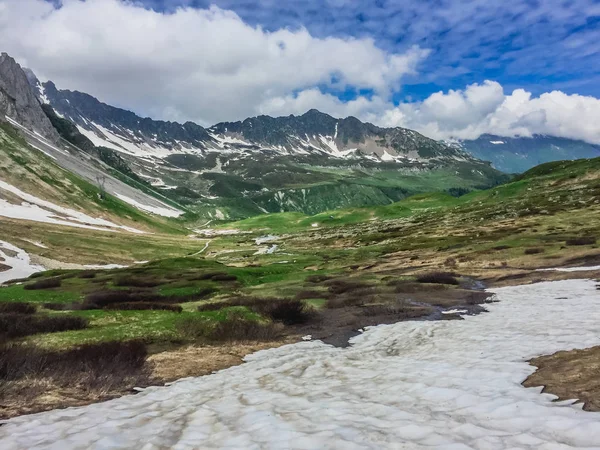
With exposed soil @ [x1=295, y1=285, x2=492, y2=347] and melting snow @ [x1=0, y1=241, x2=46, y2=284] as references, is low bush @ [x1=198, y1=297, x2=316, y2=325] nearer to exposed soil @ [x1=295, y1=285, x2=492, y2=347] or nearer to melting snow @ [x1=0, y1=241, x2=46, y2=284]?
exposed soil @ [x1=295, y1=285, x2=492, y2=347]

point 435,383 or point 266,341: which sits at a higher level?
point 435,383

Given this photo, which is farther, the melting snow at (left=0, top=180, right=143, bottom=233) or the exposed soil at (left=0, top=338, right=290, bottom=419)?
the melting snow at (left=0, top=180, right=143, bottom=233)

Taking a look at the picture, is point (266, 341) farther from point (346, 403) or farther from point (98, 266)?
point (98, 266)

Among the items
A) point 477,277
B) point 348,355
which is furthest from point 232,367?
point 477,277

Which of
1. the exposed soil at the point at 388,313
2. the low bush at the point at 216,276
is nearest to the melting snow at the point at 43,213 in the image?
the low bush at the point at 216,276

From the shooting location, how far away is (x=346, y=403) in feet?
43.0

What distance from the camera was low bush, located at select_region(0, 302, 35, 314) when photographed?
108 ft

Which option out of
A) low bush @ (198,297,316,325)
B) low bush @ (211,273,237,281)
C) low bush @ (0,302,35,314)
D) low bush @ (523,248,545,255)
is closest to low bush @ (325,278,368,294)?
low bush @ (198,297,316,325)

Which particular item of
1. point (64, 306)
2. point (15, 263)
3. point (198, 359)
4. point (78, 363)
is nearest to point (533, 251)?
point (198, 359)

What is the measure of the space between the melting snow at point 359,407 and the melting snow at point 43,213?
161480mm

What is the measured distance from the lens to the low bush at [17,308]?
3306 cm

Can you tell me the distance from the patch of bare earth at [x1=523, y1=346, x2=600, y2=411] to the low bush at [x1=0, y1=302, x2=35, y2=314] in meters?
35.3

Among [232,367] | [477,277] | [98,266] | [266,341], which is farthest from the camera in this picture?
[98,266]

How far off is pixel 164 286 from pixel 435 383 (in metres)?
47.3
